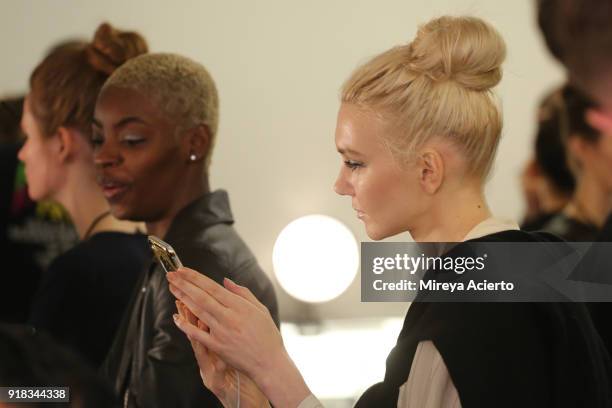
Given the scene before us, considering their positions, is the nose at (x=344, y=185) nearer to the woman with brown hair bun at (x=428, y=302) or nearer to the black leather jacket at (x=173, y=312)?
the woman with brown hair bun at (x=428, y=302)

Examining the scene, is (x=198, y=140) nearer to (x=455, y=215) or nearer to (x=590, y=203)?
(x=455, y=215)

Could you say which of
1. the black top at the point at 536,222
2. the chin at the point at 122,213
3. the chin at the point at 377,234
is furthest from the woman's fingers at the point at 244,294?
the black top at the point at 536,222

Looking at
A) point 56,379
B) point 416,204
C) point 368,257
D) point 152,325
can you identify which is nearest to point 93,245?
point 152,325

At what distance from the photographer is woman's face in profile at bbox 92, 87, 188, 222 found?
1.93 metres

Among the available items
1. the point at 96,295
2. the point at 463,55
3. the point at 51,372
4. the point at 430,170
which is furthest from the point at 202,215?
the point at 51,372

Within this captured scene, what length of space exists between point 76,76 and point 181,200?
1.09 ft

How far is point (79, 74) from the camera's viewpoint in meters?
2.05

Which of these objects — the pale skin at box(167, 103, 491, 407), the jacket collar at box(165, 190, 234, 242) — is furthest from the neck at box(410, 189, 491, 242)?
the jacket collar at box(165, 190, 234, 242)

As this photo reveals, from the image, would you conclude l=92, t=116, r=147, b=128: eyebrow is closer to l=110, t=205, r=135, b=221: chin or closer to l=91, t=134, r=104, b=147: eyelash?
l=91, t=134, r=104, b=147: eyelash

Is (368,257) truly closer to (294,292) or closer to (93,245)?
(294,292)

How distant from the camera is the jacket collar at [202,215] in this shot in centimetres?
192

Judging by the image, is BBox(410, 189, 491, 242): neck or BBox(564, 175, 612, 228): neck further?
BBox(564, 175, 612, 228): neck

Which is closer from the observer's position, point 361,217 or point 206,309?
point 206,309

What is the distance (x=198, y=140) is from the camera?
193 cm
